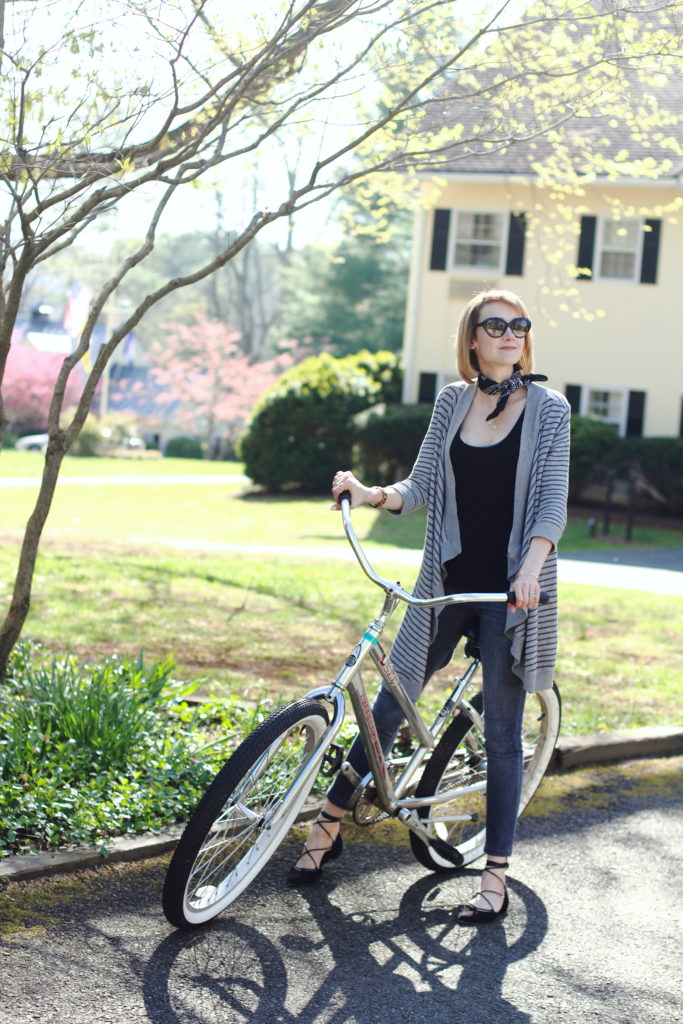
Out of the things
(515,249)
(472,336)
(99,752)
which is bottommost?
(99,752)

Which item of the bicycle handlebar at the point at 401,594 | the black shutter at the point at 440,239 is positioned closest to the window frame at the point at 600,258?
the black shutter at the point at 440,239

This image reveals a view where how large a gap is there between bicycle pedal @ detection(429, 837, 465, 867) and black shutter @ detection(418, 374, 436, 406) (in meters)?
20.8

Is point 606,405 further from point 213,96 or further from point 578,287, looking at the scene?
point 213,96

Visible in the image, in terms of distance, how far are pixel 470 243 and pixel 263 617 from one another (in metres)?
17.7

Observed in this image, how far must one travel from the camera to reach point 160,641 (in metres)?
7.31

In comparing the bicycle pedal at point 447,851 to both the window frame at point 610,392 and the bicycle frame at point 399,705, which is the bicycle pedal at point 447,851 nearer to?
the bicycle frame at point 399,705

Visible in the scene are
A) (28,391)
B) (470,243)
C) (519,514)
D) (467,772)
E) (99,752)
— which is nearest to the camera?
(519,514)

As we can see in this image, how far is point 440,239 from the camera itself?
80.5ft

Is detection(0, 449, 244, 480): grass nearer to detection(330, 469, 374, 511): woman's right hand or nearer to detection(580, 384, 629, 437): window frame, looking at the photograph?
detection(580, 384, 629, 437): window frame

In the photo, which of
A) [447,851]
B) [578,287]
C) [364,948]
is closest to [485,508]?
[447,851]

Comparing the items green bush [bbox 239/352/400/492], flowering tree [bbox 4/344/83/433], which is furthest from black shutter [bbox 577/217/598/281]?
flowering tree [bbox 4/344/83/433]

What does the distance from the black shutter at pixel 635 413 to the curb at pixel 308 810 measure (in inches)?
728

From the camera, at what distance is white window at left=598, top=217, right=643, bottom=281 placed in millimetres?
23891

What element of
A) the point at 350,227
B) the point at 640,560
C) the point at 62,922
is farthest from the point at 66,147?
the point at 640,560
